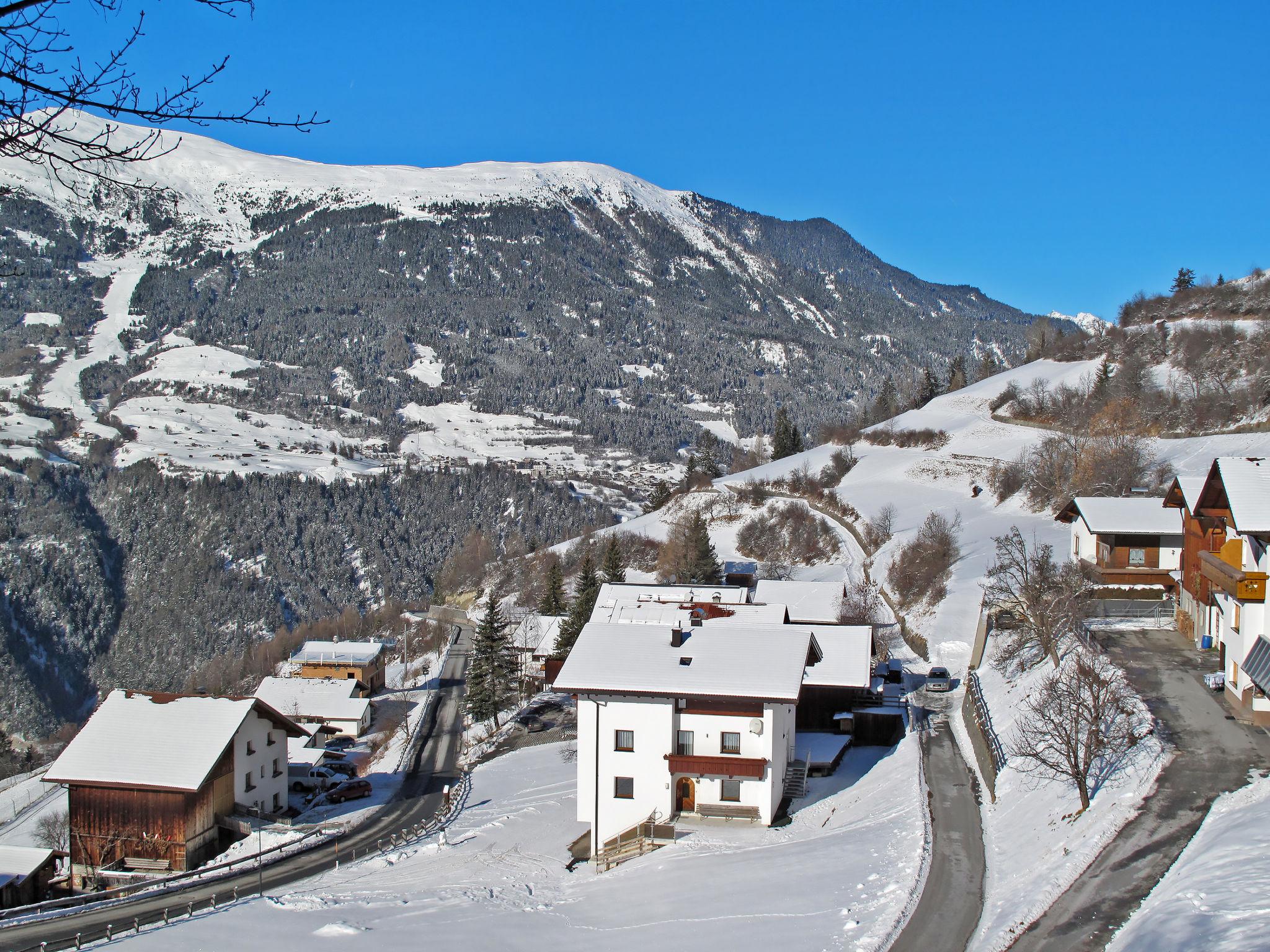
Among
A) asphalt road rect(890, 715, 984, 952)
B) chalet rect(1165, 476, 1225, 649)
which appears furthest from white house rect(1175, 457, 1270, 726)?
asphalt road rect(890, 715, 984, 952)

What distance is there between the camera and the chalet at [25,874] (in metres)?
33.0

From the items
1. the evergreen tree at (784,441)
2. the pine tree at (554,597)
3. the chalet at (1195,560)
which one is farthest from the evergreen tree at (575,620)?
the evergreen tree at (784,441)

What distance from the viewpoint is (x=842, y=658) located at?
133 ft

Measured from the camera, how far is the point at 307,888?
1078 inches

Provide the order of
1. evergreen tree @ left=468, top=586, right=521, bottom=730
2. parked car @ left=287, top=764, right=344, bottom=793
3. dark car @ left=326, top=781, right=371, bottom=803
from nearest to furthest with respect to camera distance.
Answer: dark car @ left=326, top=781, right=371, bottom=803
parked car @ left=287, top=764, right=344, bottom=793
evergreen tree @ left=468, top=586, right=521, bottom=730

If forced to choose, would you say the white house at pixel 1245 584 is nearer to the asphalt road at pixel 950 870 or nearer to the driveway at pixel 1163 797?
the driveway at pixel 1163 797

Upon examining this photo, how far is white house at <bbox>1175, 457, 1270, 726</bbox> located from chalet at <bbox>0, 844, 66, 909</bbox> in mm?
37948

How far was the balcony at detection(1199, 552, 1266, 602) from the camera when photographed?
25.2 m

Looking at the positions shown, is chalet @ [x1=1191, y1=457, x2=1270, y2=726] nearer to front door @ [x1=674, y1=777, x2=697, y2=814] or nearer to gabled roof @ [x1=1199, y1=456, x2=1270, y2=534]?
gabled roof @ [x1=1199, y1=456, x2=1270, y2=534]

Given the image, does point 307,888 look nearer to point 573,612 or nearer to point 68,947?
point 68,947

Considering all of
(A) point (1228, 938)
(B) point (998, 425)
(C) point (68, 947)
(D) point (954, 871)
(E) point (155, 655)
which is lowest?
(E) point (155, 655)

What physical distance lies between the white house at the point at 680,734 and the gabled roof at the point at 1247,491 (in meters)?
13.0

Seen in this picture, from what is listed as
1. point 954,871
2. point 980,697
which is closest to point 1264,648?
point 954,871

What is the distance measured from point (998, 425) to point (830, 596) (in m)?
49.1
